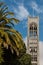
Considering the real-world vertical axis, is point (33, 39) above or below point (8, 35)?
above

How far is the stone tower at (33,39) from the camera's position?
489 feet

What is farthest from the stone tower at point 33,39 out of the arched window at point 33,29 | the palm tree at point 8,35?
the palm tree at point 8,35

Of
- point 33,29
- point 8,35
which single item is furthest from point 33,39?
point 8,35

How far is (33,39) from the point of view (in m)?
154

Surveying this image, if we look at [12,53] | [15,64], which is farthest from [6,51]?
[15,64]

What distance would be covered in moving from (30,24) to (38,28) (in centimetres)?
604

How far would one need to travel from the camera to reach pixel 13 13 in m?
46.8

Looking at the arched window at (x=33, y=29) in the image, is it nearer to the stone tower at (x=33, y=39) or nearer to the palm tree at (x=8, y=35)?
the stone tower at (x=33, y=39)

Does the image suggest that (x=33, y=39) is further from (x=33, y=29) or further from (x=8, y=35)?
(x=8, y=35)

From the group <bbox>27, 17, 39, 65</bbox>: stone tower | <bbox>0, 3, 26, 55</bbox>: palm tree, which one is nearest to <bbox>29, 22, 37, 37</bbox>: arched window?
<bbox>27, 17, 39, 65</bbox>: stone tower

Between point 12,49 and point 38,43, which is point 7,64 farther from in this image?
point 38,43

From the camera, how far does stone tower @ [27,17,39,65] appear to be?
149125 mm

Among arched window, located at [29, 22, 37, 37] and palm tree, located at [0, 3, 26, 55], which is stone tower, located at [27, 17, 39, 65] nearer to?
arched window, located at [29, 22, 37, 37]

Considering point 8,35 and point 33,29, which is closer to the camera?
point 8,35
